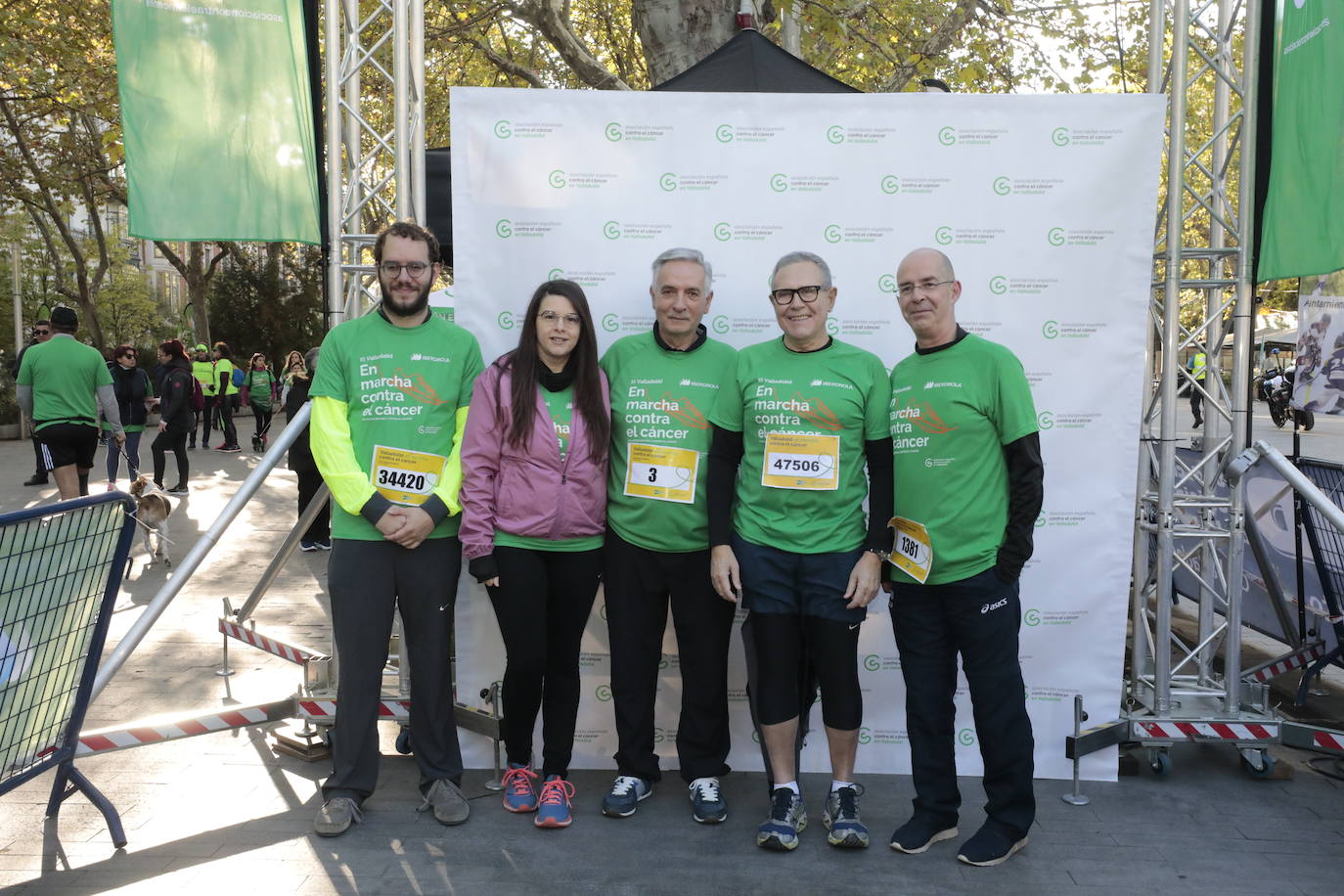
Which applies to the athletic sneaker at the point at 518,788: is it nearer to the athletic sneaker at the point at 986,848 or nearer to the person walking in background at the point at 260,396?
the athletic sneaker at the point at 986,848

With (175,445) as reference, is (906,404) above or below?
above

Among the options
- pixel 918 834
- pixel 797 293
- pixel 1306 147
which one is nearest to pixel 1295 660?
pixel 1306 147

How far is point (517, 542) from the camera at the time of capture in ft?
12.1

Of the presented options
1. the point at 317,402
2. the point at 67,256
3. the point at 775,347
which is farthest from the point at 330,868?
the point at 67,256

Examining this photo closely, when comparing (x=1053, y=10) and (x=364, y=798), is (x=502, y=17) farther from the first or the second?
(x=364, y=798)

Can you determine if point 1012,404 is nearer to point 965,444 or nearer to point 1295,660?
point 965,444

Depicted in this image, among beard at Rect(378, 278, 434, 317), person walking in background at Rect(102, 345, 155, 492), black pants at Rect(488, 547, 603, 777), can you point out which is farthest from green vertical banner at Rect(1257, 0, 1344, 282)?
person walking in background at Rect(102, 345, 155, 492)

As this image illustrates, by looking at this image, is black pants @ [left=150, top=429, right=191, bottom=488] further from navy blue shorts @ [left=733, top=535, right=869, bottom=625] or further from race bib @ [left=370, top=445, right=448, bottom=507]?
navy blue shorts @ [left=733, top=535, right=869, bottom=625]

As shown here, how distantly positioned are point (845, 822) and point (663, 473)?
1.32m

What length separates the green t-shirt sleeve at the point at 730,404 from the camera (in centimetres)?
363

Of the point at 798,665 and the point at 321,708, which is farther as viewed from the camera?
the point at 321,708

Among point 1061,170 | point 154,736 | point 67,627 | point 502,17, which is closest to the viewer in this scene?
point 67,627

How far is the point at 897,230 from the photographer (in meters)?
4.25

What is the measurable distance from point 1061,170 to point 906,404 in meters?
1.37
